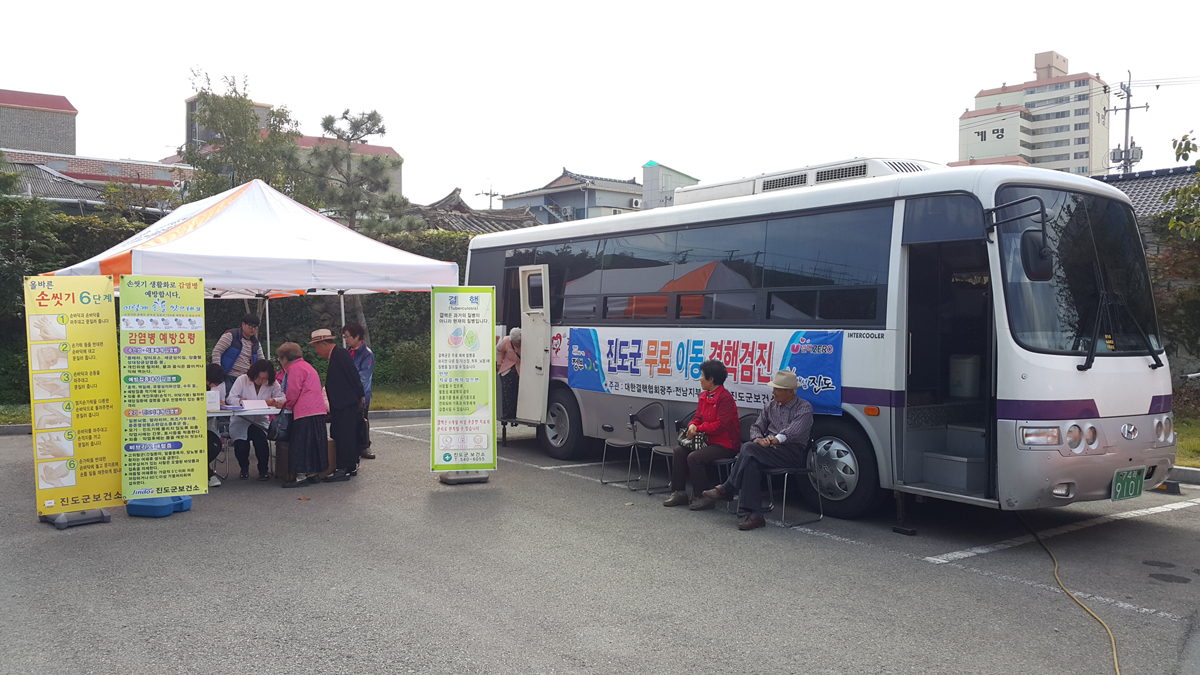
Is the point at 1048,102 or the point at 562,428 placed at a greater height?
the point at 1048,102

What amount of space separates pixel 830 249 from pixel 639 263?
2.69 meters

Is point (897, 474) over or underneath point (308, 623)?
over

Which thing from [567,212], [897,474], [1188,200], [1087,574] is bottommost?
[1087,574]

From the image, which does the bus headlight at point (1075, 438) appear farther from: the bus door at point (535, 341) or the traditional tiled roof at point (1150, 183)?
the traditional tiled roof at point (1150, 183)

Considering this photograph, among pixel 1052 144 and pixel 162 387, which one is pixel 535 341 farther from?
pixel 1052 144

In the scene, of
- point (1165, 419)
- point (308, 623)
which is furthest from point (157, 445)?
point (1165, 419)

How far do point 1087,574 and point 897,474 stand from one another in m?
1.55

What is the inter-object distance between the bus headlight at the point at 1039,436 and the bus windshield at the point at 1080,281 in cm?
60

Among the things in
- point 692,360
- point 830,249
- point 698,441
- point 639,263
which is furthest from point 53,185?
point 830,249

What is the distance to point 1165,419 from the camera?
724cm

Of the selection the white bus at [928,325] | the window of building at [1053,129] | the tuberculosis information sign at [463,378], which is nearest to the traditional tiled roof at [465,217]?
the tuberculosis information sign at [463,378]

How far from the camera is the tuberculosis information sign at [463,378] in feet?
31.0

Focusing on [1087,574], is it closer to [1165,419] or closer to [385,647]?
[1165,419]

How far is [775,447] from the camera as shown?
7789mm
